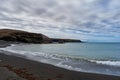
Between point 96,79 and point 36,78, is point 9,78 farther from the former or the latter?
point 96,79

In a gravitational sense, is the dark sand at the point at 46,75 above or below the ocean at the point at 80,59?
above

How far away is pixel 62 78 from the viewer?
9602mm

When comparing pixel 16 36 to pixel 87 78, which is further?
pixel 16 36

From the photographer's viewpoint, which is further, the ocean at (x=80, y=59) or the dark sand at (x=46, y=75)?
the ocean at (x=80, y=59)

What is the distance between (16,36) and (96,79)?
282ft

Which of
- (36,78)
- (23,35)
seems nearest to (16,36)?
(23,35)

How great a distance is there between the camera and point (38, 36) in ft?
337

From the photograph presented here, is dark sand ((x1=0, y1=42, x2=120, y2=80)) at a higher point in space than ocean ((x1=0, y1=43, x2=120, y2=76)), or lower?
higher

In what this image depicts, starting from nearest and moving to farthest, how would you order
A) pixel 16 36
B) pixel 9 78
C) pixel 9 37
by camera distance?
pixel 9 78 < pixel 9 37 < pixel 16 36

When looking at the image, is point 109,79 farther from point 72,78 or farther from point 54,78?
point 54,78

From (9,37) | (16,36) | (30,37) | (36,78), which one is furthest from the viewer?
(30,37)

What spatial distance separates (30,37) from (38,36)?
19.2 ft

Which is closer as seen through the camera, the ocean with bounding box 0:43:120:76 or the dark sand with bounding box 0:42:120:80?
the dark sand with bounding box 0:42:120:80

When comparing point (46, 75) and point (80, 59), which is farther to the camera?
point (80, 59)
